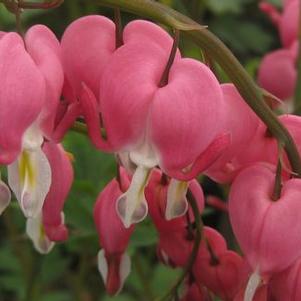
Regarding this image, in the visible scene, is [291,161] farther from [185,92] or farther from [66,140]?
[66,140]

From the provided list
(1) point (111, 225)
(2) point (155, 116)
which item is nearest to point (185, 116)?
(2) point (155, 116)

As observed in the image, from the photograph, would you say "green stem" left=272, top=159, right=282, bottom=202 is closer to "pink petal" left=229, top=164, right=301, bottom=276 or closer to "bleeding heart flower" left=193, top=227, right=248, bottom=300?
"pink petal" left=229, top=164, right=301, bottom=276

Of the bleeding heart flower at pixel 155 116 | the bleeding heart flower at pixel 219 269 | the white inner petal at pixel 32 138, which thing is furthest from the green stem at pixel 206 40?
the bleeding heart flower at pixel 219 269

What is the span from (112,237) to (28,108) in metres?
0.28

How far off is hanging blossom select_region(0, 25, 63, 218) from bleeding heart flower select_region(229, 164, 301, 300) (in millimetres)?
211

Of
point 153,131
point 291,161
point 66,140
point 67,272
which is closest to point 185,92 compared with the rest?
point 153,131

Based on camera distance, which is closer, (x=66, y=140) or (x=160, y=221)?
(x=160, y=221)

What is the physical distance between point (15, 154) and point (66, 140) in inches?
34.2

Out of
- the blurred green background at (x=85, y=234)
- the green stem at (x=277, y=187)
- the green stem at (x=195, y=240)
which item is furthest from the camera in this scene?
the blurred green background at (x=85, y=234)

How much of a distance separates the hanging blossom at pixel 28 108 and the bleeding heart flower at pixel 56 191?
0.11 meters

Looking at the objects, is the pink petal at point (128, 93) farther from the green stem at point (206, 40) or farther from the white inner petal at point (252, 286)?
the white inner petal at point (252, 286)

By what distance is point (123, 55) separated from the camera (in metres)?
1.03

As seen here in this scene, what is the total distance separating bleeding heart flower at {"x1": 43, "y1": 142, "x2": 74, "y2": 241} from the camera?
3.76ft

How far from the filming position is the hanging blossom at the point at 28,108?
0.98 metres
